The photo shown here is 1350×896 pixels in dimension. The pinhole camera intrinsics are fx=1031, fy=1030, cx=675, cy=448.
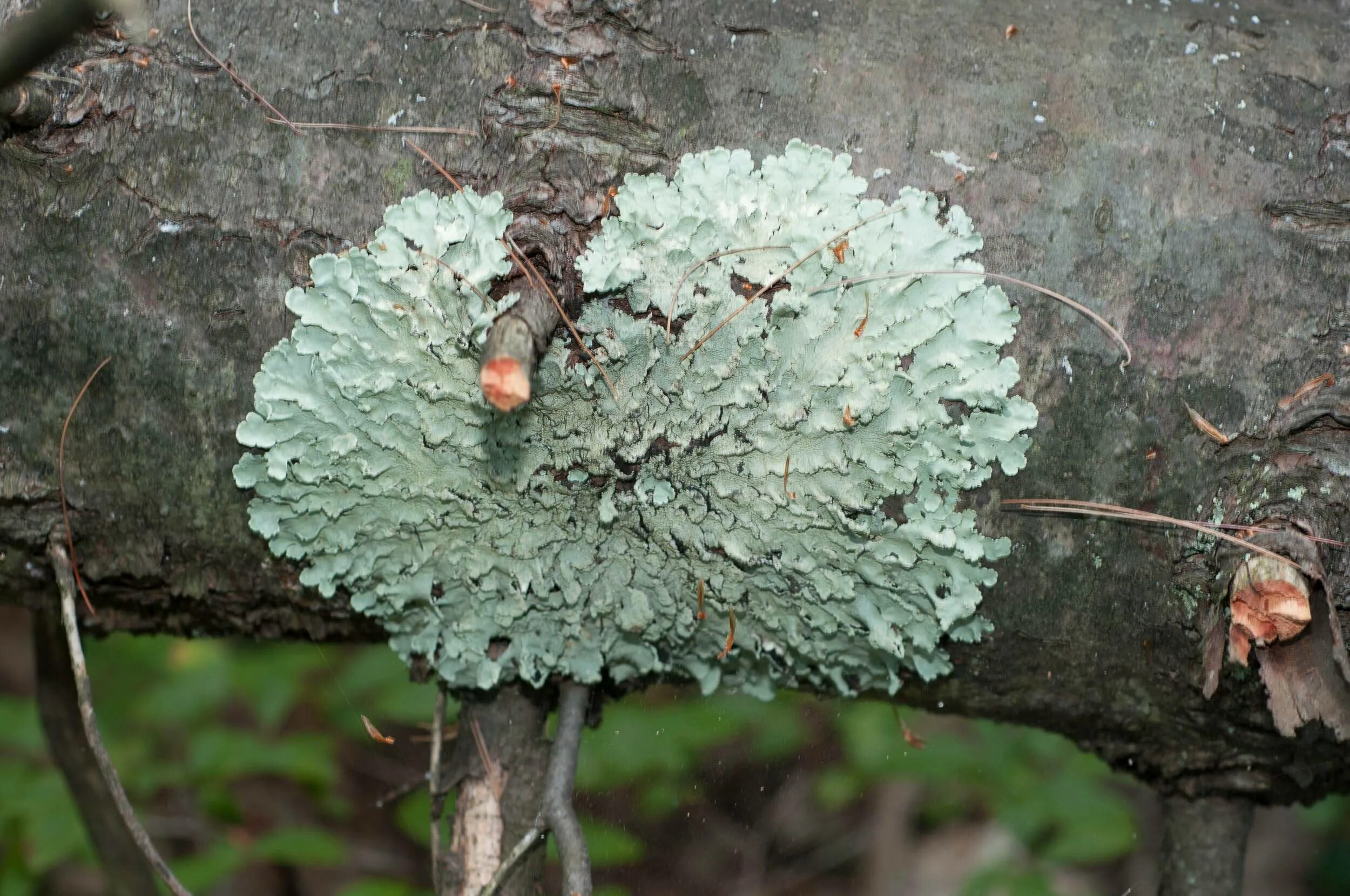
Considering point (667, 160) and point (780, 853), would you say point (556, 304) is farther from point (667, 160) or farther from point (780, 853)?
point (780, 853)

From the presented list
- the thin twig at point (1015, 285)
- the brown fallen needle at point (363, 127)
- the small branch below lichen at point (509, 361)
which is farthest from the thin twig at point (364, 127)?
the thin twig at point (1015, 285)

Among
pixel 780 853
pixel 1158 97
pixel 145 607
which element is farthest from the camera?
pixel 780 853

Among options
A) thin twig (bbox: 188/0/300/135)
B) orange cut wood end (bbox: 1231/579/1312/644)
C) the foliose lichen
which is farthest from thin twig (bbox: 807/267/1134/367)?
thin twig (bbox: 188/0/300/135)

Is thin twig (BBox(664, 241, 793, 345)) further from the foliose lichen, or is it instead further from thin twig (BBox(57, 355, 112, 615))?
thin twig (BBox(57, 355, 112, 615))

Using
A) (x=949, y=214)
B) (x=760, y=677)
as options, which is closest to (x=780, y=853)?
(x=760, y=677)

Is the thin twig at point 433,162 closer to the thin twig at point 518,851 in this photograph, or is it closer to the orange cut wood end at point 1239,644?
the thin twig at point 518,851

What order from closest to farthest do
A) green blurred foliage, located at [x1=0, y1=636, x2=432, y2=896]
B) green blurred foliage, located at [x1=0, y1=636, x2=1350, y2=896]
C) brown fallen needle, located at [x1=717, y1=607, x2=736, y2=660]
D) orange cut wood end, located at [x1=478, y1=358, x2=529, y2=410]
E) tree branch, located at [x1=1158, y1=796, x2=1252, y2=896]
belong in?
orange cut wood end, located at [x1=478, y1=358, x2=529, y2=410] → brown fallen needle, located at [x1=717, y1=607, x2=736, y2=660] → tree branch, located at [x1=1158, y1=796, x2=1252, y2=896] → green blurred foliage, located at [x1=0, y1=636, x2=432, y2=896] → green blurred foliage, located at [x1=0, y1=636, x2=1350, y2=896]
